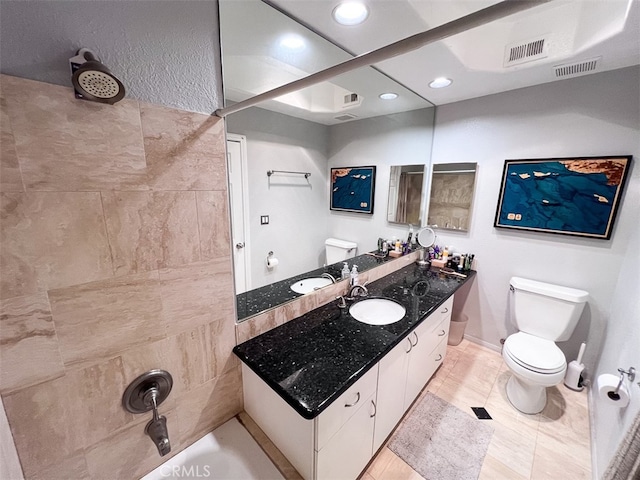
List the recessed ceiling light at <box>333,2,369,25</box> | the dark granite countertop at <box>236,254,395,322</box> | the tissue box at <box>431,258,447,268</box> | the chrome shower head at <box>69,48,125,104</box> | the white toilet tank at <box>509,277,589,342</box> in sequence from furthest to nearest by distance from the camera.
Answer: the tissue box at <box>431,258,447,268</box>
the white toilet tank at <box>509,277,589,342</box>
the dark granite countertop at <box>236,254,395,322</box>
the recessed ceiling light at <box>333,2,369,25</box>
the chrome shower head at <box>69,48,125,104</box>

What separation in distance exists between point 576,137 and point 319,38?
2.01 m

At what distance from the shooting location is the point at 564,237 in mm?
1936

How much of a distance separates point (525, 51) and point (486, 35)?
0.27 m

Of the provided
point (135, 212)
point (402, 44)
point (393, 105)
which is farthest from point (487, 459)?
point (393, 105)

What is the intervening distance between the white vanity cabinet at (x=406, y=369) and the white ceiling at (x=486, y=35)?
170 centimetres

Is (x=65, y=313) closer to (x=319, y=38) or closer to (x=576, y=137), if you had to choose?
(x=319, y=38)

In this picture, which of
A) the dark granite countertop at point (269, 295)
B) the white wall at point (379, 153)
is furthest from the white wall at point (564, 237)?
the dark granite countertop at point (269, 295)

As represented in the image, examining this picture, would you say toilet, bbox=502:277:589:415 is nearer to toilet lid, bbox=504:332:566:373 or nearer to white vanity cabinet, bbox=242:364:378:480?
toilet lid, bbox=504:332:566:373

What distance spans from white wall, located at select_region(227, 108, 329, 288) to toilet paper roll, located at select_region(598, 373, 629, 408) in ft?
5.30

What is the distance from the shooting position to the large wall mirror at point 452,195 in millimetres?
2330

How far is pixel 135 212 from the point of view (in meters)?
0.85

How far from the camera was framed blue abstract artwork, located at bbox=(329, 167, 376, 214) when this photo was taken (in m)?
1.88

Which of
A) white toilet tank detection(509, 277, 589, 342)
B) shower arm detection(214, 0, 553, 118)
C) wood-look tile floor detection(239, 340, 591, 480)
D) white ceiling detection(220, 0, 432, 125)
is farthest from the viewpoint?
white toilet tank detection(509, 277, 589, 342)

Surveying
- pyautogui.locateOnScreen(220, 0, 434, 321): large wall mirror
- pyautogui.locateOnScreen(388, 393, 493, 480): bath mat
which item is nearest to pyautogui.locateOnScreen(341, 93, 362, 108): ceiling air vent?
pyautogui.locateOnScreen(220, 0, 434, 321): large wall mirror
